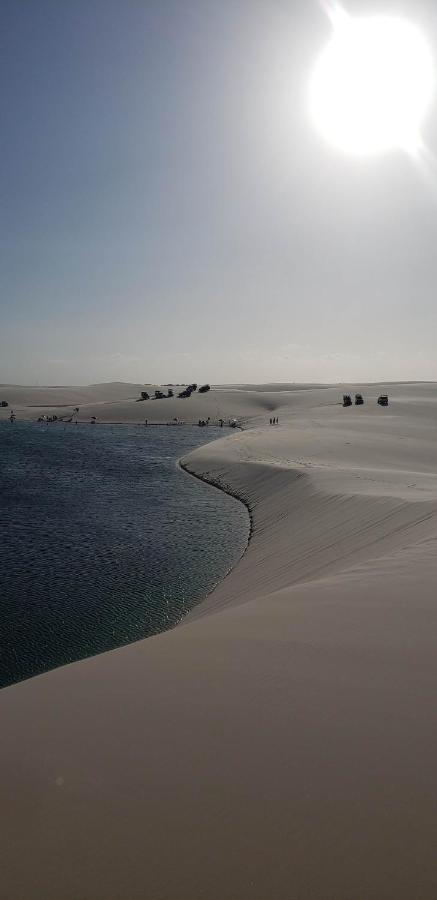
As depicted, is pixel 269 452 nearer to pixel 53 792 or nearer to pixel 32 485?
pixel 32 485

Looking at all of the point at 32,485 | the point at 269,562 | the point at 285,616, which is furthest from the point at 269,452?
the point at 285,616

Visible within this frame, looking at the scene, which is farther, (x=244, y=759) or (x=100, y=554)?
(x=100, y=554)

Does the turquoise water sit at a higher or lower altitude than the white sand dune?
lower

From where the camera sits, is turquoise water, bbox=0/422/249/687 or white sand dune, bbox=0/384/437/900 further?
turquoise water, bbox=0/422/249/687

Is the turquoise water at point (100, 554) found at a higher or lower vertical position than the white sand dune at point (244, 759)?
lower
